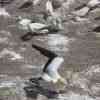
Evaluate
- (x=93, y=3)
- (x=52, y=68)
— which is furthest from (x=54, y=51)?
(x=93, y=3)

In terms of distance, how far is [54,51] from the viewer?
2.11m

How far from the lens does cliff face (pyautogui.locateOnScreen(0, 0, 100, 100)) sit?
1.92 metres

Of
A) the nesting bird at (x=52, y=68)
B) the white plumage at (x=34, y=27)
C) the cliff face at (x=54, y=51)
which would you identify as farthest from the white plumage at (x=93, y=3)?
the nesting bird at (x=52, y=68)

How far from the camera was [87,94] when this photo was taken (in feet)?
6.31

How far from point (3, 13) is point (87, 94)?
2.69ft

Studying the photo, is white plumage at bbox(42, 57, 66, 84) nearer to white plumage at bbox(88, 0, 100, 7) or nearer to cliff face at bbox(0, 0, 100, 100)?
cliff face at bbox(0, 0, 100, 100)

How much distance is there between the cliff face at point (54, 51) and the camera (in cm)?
192

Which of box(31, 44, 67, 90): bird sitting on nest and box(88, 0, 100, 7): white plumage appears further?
box(88, 0, 100, 7): white plumage

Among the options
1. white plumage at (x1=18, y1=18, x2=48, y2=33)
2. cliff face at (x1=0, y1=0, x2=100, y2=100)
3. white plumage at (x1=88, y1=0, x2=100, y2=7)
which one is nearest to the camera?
cliff face at (x1=0, y1=0, x2=100, y2=100)

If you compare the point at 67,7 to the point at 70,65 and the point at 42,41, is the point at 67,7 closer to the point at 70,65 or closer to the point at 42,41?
the point at 42,41

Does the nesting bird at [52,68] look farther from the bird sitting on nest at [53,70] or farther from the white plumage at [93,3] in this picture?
the white plumage at [93,3]

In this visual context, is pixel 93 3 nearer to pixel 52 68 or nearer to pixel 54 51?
pixel 54 51

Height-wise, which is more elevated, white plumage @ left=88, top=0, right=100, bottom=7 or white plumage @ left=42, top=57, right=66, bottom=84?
white plumage @ left=88, top=0, right=100, bottom=7

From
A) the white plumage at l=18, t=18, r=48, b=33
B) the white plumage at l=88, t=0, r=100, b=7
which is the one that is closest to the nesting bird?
the white plumage at l=18, t=18, r=48, b=33
